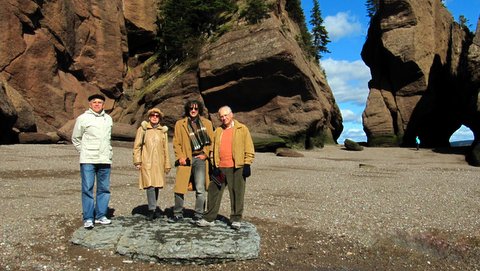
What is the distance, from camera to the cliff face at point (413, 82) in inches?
1709

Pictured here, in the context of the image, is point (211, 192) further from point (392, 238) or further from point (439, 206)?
point (439, 206)

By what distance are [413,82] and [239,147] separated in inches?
1691

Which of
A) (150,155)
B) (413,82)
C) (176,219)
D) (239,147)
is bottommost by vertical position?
(176,219)

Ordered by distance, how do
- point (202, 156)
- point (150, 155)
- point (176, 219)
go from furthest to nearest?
point (176, 219), point (150, 155), point (202, 156)

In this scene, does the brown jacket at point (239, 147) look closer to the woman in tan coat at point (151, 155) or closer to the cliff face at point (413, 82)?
the woman in tan coat at point (151, 155)

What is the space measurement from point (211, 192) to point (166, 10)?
111ft

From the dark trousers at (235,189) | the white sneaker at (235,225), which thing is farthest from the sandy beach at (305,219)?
the dark trousers at (235,189)

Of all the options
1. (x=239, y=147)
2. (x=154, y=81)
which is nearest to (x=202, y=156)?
(x=239, y=147)

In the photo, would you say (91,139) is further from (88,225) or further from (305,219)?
(305,219)

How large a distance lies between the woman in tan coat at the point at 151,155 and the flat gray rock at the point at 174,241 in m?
0.71

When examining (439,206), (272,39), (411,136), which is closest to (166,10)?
(272,39)

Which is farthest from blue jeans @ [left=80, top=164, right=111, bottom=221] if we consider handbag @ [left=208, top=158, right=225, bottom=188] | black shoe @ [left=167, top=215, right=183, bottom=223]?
handbag @ [left=208, top=158, right=225, bottom=188]

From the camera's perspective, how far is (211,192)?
23.3 feet

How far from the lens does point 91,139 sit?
6754 millimetres
